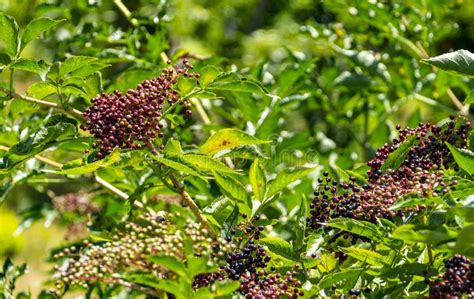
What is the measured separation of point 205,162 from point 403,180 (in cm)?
33

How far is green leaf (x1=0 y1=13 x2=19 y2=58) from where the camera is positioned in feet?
4.92

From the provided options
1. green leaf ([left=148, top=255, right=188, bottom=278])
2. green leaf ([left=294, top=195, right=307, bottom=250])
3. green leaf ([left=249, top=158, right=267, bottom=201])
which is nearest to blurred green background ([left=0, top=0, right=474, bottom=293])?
green leaf ([left=249, top=158, right=267, bottom=201])

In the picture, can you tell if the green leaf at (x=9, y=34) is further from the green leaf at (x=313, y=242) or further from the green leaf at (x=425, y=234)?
the green leaf at (x=425, y=234)

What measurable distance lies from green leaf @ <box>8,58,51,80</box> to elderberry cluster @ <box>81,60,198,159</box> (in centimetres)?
14

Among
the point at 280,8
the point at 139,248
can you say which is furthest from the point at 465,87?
the point at 280,8

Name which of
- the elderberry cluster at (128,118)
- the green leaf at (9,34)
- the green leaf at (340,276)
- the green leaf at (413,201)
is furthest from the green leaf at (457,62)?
the green leaf at (9,34)

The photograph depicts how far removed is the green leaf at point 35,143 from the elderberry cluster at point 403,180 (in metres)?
0.50

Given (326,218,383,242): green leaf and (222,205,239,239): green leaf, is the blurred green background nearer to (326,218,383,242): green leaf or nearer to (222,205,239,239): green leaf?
(222,205,239,239): green leaf

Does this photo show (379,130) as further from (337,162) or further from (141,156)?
(141,156)

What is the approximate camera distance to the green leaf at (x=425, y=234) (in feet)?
3.34

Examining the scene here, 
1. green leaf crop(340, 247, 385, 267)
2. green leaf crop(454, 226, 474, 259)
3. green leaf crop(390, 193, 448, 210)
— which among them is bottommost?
green leaf crop(340, 247, 385, 267)

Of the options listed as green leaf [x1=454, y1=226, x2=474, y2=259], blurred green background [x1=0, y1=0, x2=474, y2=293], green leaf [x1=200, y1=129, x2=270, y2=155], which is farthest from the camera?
blurred green background [x1=0, y1=0, x2=474, y2=293]

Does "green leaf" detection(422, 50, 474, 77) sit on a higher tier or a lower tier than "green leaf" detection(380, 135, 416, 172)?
higher

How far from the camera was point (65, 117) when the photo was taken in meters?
1.52
